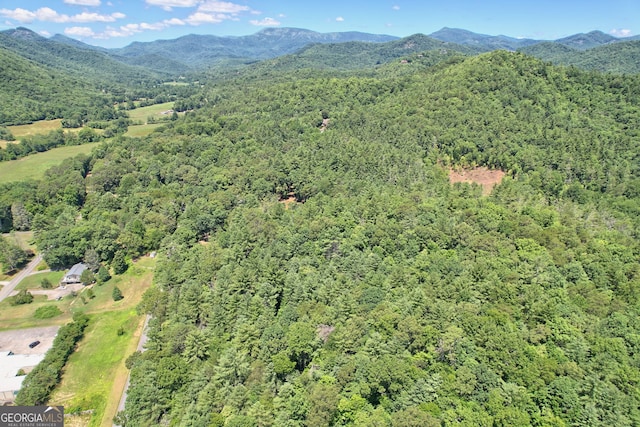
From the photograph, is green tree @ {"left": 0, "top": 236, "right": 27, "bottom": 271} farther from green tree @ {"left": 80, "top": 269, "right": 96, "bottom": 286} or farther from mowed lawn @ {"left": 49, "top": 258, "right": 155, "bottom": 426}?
mowed lawn @ {"left": 49, "top": 258, "right": 155, "bottom": 426}

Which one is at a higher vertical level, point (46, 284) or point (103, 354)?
point (46, 284)

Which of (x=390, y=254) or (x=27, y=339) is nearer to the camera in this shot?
(x=27, y=339)

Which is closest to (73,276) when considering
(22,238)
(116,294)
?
(116,294)

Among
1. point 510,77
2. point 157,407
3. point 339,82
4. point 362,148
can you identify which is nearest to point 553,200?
point 362,148

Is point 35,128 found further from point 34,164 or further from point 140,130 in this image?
point 34,164

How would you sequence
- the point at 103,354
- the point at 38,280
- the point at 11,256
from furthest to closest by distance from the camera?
the point at 11,256 → the point at 38,280 → the point at 103,354

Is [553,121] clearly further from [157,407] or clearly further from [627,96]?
[157,407]

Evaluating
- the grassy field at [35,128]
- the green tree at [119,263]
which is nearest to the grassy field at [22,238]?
the green tree at [119,263]

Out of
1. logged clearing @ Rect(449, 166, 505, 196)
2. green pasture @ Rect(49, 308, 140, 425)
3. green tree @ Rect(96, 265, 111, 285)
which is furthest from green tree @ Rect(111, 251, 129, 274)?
logged clearing @ Rect(449, 166, 505, 196)
